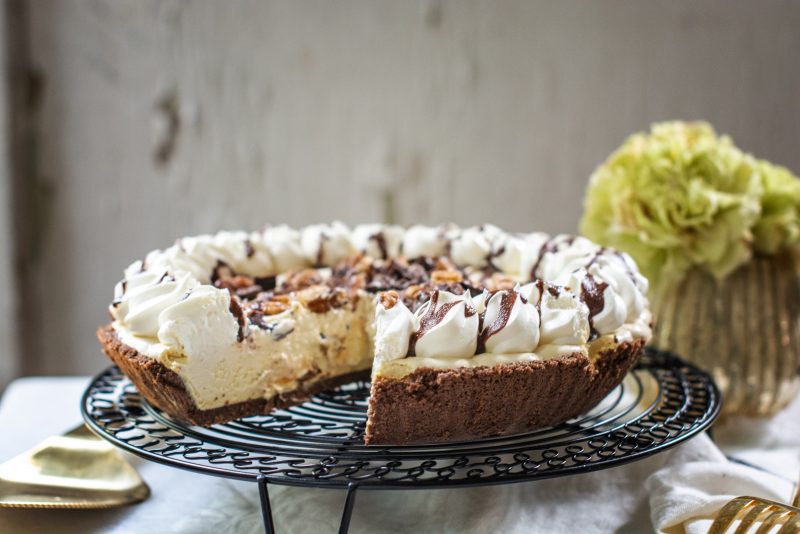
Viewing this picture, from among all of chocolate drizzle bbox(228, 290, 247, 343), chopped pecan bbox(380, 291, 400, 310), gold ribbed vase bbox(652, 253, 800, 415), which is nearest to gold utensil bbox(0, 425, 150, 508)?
chocolate drizzle bbox(228, 290, 247, 343)

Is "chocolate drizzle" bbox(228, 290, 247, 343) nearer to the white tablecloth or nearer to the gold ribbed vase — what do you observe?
the white tablecloth

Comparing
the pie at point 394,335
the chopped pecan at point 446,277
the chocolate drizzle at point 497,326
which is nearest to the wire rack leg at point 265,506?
the pie at point 394,335

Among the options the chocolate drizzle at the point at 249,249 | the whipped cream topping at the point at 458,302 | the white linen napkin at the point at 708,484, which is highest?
the whipped cream topping at the point at 458,302

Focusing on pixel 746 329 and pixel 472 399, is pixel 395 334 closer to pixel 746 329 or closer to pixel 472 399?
pixel 472 399

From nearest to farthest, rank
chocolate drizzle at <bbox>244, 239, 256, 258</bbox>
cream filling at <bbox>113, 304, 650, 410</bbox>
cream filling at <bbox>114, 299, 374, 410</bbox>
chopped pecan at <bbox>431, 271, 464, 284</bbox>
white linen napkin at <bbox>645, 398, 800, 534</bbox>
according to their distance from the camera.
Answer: white linen napkin at <bbox>645, 398, 800, 534</bbox> → cream filling at <bbox>113, 304, 650, 410</bbox> → cream filling at <bbox>114, 299, 374, 410</bbox> → chopped pecan at <bbox>431, 271, 464, 284</bbox> → chocolate drizzle at <bbox>244, 239, 256, 258</bbox>

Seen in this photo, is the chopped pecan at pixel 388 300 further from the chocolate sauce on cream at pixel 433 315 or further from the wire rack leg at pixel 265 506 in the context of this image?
the wire rack leg at pixel 265 506

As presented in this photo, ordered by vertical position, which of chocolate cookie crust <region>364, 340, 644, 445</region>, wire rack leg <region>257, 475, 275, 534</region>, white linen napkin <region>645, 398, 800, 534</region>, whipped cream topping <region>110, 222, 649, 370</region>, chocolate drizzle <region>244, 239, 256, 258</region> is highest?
whipped cream topping <region>110, 222, 649, 370</region>
